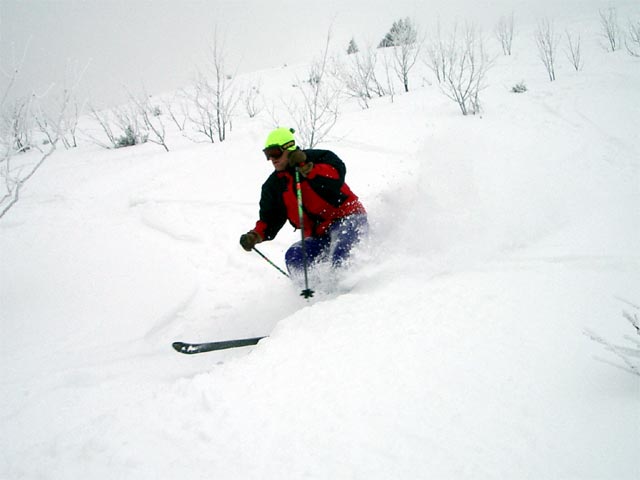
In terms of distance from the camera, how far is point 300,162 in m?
2.78

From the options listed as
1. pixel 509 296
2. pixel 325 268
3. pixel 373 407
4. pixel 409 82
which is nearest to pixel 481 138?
pixel 325 268

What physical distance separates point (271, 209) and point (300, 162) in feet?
1.99

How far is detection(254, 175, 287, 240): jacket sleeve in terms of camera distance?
10.1 feet

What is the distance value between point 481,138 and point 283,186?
375 centimetres

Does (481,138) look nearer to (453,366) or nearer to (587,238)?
(587,238)

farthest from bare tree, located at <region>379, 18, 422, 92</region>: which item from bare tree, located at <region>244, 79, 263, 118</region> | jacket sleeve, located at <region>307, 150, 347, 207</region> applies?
jacket sleeve, located at <region>307, 150, 347, 207</region>

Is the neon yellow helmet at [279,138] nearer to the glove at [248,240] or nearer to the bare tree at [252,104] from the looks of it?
the glove at [248,240]

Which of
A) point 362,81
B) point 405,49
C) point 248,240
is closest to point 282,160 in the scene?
point 248,240

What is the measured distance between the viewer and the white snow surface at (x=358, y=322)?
47.4 inches

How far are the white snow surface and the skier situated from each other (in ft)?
Result: 0.81

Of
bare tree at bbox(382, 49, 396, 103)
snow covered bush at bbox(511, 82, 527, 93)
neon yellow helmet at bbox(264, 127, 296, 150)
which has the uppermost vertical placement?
bare tree at bbox(382, 49, 396, 103)

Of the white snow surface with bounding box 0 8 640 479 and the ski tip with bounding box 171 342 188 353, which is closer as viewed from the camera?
the white snow surface with bounding box 0 8 640 479

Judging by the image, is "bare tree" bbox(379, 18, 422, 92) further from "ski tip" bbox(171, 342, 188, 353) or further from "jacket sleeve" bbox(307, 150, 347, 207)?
"ski tip" bbox(171, 342, 188, 353)

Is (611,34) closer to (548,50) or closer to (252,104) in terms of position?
(548,50)
